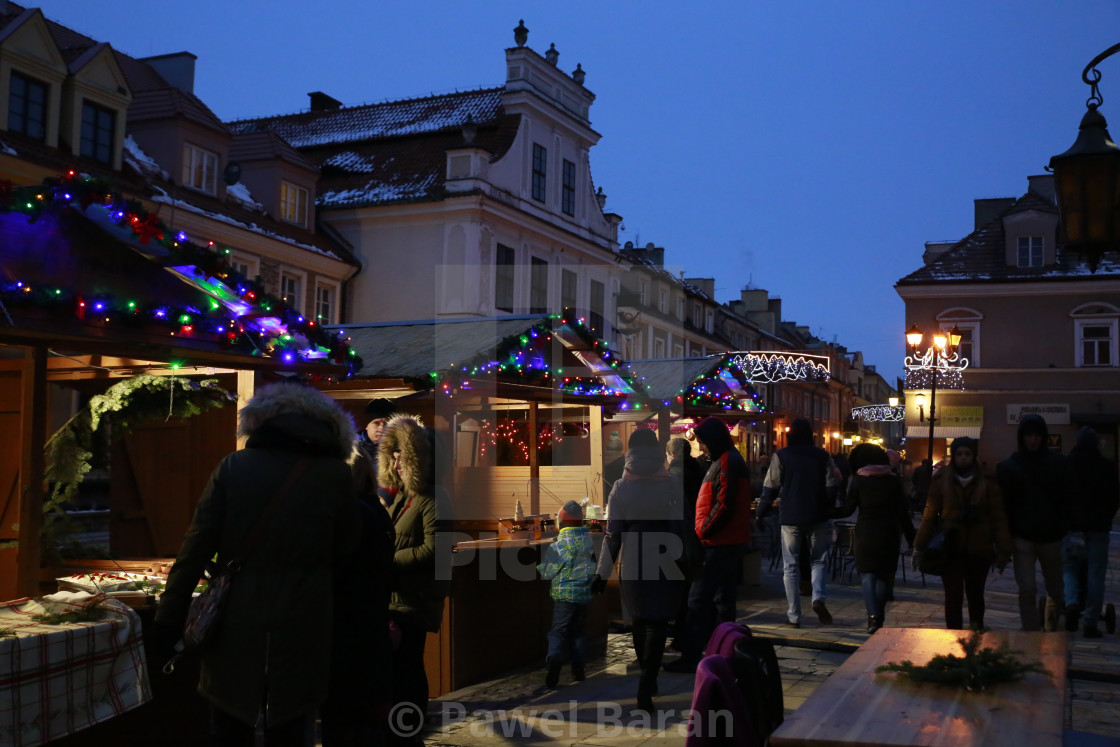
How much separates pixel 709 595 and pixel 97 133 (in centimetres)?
1629

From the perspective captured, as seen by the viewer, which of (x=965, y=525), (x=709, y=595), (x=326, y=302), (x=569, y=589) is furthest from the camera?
(x=326, y=302)

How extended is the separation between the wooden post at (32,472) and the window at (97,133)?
15.4 meters

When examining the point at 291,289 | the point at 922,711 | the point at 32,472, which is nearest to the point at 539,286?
the point at 291,289

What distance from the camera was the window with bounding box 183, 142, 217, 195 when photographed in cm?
2278

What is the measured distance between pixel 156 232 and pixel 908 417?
33126 millimetres

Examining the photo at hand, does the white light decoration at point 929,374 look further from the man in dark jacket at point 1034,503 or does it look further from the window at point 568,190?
the man in dark jacket at point 1034,503

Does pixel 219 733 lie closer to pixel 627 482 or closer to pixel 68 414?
pixel 627 482

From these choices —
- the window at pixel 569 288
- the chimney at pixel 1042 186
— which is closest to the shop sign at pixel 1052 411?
the chimney at pixel 1042 186

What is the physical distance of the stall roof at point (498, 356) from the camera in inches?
434

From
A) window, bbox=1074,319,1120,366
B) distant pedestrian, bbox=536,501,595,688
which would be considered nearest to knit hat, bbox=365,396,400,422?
distant pedestrian, bbox=536,501,595,688

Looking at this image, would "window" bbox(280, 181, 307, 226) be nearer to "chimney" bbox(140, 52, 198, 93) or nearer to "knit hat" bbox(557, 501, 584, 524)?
"chimney" bbox(140, 52, 198, 93)

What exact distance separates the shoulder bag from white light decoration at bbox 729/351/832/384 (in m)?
16.6

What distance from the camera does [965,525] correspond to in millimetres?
8422

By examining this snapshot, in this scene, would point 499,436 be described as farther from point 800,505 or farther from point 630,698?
point 630,698
